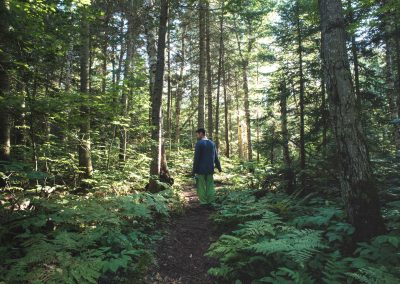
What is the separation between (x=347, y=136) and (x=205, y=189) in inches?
208

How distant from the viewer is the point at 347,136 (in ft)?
→ 15.4

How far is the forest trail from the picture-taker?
4.66 metres

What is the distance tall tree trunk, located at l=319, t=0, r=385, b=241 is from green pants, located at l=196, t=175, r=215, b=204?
16.0ft

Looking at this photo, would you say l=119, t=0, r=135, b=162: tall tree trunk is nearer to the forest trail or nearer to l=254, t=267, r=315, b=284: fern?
the forest trail

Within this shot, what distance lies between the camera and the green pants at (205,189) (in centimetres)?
917

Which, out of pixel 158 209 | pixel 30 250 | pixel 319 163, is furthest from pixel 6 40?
pixel 319 163

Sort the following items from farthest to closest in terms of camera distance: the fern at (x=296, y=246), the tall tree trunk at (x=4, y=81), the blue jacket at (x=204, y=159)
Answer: the blue jacket at (x=204, y=159) → the tall tree trunk at (x=4, y=81) → the fern at (x=296, y=246)

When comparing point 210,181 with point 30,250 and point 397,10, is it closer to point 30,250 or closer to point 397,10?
point 30,250

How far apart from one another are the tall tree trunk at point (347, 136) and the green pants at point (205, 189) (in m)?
4.87

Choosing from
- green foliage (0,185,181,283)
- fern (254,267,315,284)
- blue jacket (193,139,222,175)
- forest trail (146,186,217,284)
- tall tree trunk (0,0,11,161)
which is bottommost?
forest trail (146,186,217,284)

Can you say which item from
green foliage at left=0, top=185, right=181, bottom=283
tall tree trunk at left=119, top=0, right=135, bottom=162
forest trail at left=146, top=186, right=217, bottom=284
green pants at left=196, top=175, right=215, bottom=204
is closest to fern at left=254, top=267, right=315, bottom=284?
forest trail at left=146, top=186, right=217, bottom=284

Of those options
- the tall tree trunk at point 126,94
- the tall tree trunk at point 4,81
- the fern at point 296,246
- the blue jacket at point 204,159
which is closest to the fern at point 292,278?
the fern at point 296,246

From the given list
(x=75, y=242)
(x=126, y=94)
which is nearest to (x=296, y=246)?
(x=75, y=242)

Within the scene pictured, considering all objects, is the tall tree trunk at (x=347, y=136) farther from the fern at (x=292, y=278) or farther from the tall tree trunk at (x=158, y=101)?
the tall tree trunk at (x=158, y=101)
